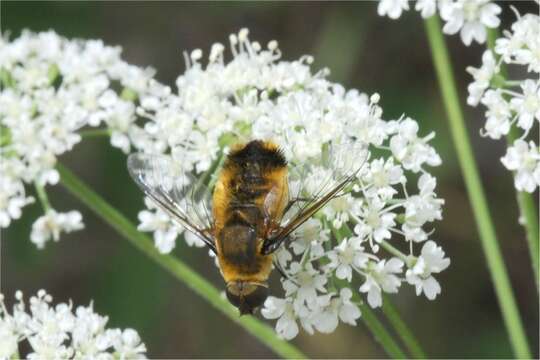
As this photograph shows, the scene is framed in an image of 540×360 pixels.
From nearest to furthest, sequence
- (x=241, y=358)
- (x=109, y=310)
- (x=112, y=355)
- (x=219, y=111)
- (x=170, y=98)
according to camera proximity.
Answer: (x=112, y=355) → (x=219, y=111) → (x=170, y=98) → (x=109, y=310) → (x=241, y=358)

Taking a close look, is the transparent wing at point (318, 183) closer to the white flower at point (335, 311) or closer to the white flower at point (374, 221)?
the white flower at point (374, 221)

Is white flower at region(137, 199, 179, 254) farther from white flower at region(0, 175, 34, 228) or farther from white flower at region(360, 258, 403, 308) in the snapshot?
white flower at region(360, 258, 403, 308)

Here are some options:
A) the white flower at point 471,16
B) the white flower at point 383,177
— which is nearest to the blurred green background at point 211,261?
the white flower at point 471,16

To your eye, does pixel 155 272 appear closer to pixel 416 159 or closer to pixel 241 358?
pixel 241 358

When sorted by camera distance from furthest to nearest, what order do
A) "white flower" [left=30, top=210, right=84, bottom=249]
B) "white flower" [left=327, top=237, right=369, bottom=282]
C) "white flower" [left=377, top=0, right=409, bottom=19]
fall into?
"white flower" [left=30, top=210, right=84, bottom=249], "white flower" [left=377, top=0, right=409, bottom=19], "white flower" [left=327, top=237, right=369, bottom=282]

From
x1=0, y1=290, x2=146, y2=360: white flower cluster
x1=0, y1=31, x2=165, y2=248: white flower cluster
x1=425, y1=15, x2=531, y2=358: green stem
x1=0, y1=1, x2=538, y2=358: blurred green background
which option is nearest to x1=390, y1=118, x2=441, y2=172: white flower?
x1=425, y1=15, x2=531, y2=358: green stem

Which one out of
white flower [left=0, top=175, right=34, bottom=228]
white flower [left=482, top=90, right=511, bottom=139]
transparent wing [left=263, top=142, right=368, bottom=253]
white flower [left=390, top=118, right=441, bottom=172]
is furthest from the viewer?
white flower [left=0, top=175, right=34, bottom=228]

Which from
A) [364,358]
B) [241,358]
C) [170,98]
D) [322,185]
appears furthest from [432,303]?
[322,185]
